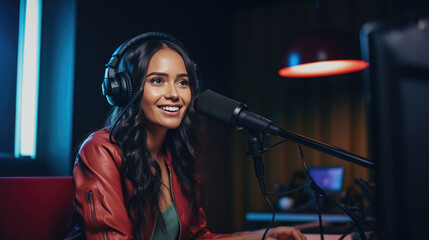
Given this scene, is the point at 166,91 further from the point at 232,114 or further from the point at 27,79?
the point at 27,79

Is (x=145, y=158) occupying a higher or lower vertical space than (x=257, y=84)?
lower

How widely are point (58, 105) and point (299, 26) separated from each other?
7.55 ft

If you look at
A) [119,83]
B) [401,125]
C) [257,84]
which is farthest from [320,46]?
[401,125]

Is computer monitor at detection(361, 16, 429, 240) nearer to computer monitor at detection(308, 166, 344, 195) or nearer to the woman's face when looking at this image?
the woman's face

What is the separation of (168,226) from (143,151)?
24 centimetres

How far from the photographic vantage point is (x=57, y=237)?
1.14m

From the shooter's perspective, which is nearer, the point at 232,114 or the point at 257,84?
the point at 232,114

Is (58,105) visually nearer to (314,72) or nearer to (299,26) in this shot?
(314,72)

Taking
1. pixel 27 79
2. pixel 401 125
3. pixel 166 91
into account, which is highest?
pixel 27 79

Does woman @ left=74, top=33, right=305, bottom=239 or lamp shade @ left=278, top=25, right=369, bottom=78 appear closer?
woman @ left=74, top=33, right=305, bottom=239

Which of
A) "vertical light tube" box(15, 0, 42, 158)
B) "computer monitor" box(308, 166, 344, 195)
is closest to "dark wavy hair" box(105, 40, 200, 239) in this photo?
"vertical light tube" box(15, 0, 42, 158)

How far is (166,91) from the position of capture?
1225 millimetres

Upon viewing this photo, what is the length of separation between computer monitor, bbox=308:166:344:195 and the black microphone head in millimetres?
2375

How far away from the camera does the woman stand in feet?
3.42
